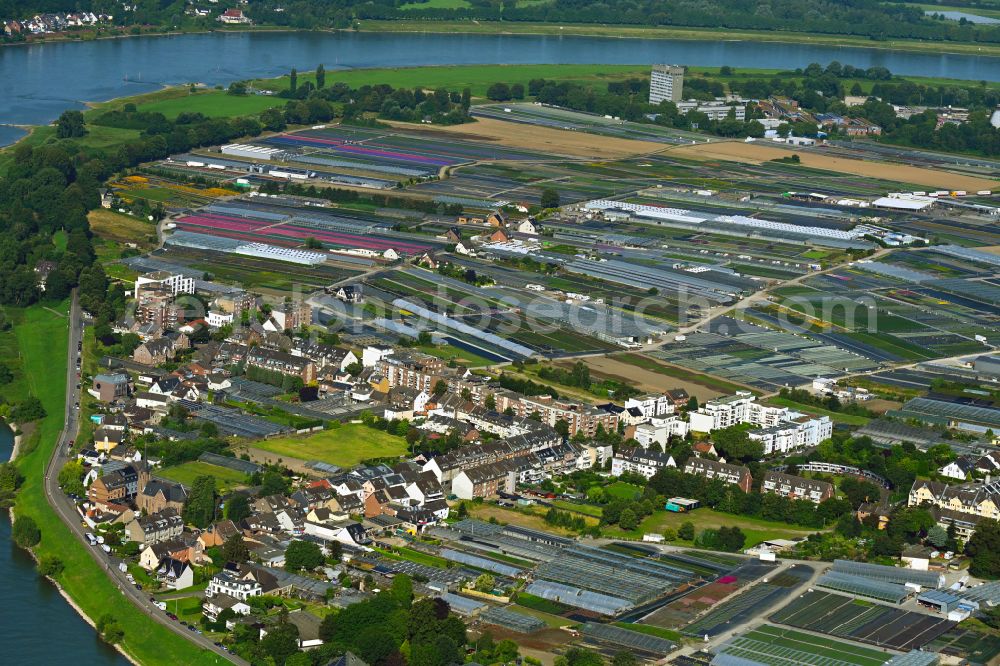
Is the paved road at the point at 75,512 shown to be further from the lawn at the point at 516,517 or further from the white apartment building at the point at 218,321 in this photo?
the lawn at the point at 516,517

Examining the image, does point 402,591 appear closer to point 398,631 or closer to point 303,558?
point 398,631

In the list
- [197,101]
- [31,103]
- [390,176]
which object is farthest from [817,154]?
[31,103]

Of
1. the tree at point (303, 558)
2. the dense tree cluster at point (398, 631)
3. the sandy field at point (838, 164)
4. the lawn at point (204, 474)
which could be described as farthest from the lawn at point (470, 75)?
the dense tree cluster at point (398, 631)

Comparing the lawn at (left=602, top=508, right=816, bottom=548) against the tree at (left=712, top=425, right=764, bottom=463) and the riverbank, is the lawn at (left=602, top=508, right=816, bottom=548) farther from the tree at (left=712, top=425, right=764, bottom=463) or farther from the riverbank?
the riverbank

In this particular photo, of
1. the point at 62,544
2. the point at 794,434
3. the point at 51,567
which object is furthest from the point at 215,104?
the point at 51,567

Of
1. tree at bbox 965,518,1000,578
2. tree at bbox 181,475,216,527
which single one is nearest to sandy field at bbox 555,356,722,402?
tree at bbox 965,518,1000,578
